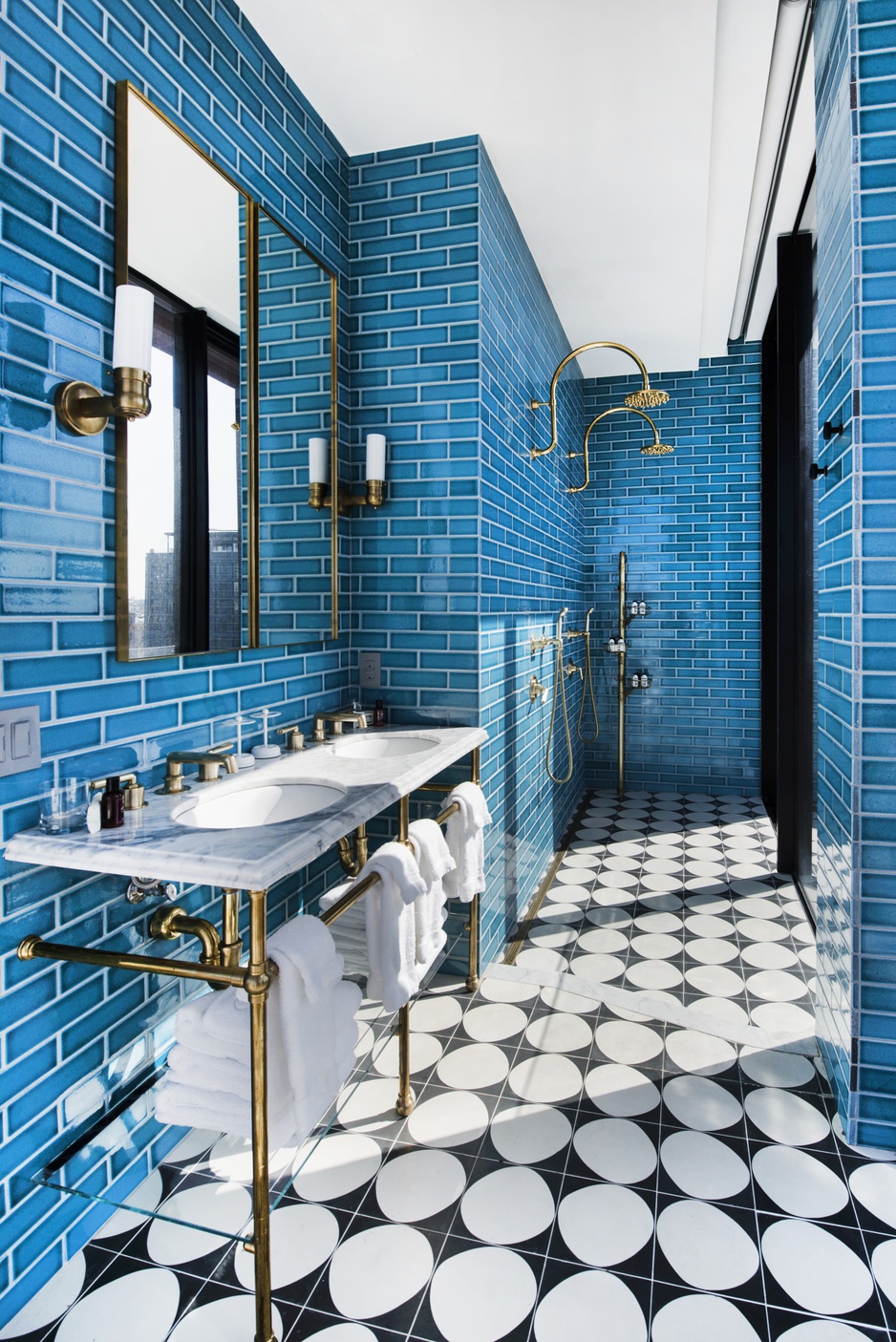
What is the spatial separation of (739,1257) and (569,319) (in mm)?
4090

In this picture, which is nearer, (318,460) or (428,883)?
(428,883)

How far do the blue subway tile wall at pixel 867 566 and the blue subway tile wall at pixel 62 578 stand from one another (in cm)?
154

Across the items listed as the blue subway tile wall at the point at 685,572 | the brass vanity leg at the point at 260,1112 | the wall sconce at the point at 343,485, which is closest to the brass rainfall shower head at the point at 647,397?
the wall sconce at the point at 343,485

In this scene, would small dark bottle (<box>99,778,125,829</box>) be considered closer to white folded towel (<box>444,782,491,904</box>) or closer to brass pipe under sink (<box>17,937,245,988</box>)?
brass pipe under sink (<box>17,937,245,988</box>)

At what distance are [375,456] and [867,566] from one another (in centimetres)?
150

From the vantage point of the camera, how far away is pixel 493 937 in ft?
9.12

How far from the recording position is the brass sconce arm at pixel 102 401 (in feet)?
4.66

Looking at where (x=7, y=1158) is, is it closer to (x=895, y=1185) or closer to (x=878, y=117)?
(x=895, y=1185)

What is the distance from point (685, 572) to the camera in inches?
205

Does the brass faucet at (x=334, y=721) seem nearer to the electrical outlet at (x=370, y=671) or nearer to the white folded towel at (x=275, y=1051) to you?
the electrical outlet at (x=370, y=671)

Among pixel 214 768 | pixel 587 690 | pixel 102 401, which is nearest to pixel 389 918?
pixel 214 768

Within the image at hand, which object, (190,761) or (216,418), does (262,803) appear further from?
(216,418)

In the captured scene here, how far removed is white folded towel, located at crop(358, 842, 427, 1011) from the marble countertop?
146 millimetres

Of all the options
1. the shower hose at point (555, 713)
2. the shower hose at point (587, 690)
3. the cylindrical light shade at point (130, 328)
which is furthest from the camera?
the shower hose at point (587, 690)
